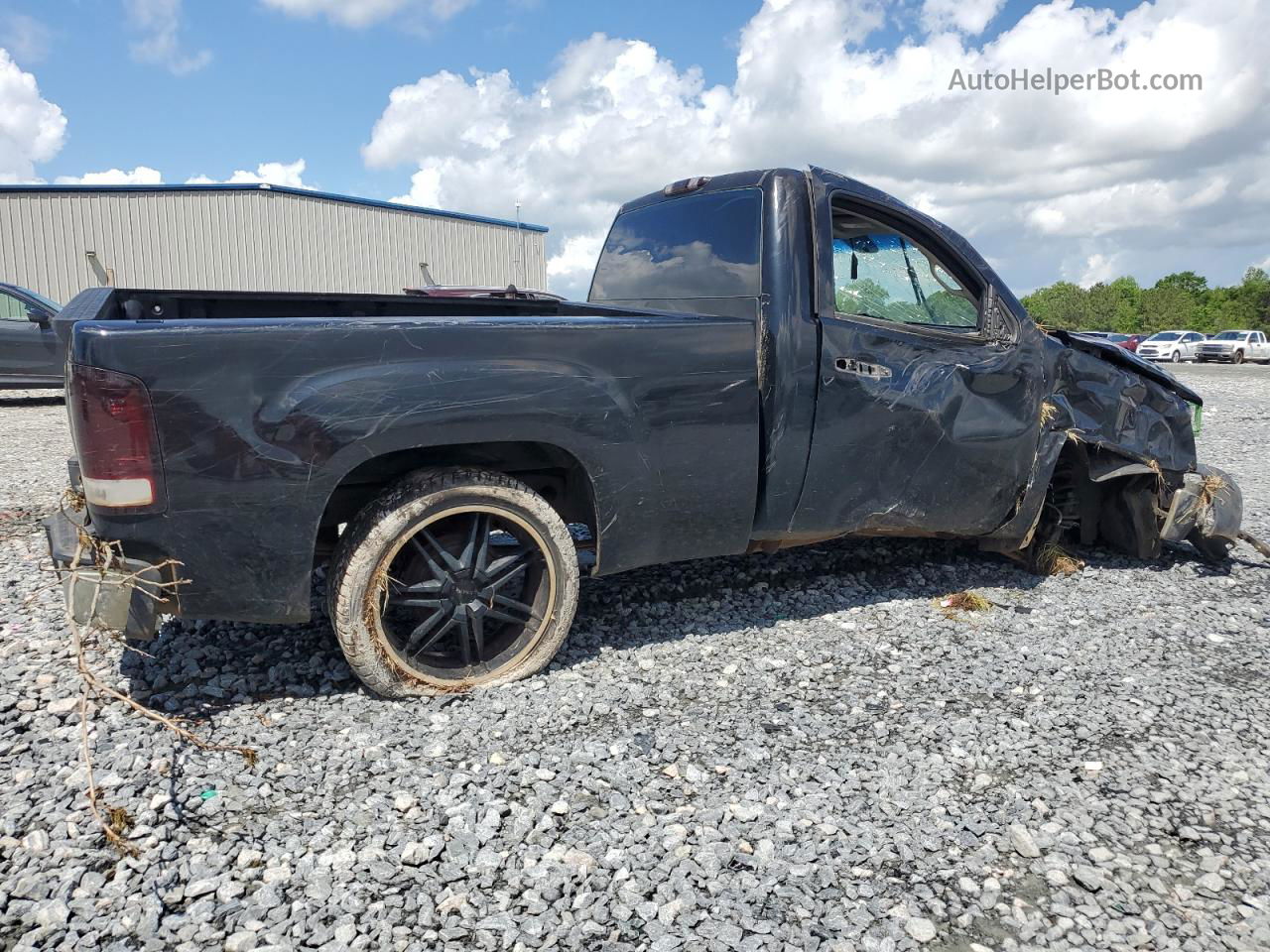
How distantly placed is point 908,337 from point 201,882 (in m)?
3.28

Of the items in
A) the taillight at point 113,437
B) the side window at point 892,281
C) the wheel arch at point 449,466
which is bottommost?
the wheel arch at point 449,466

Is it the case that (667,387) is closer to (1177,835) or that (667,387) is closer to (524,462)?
(524,462)

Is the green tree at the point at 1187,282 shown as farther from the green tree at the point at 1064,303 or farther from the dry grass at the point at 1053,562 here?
the dry grass at the point at 1053,562

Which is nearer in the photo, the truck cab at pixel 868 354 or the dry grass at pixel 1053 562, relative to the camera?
the truck cab at pixel 868 354

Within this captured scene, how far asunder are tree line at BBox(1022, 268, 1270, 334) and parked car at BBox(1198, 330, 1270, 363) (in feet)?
58.9

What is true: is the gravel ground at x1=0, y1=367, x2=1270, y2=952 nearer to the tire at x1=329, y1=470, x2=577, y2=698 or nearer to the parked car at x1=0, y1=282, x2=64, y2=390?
the tire at x1=329, y1=470, x2=577, y2=698

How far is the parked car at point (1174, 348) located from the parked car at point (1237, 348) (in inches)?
12.5

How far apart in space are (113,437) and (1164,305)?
79080 millimetres

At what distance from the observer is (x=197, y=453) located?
2715 mm

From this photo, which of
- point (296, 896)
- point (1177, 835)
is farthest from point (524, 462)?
point (1177, 835)

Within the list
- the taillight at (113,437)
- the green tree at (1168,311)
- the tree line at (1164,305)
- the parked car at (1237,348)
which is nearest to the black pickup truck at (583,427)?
the taillight at (113,437)

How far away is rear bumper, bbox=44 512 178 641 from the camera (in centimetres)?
263

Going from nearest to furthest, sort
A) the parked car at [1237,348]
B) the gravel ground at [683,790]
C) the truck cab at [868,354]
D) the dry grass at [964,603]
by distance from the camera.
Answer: the gravel ground at [683,790] → the truck cab at [868,354] → the dry grass at [964,603] → the parked car at [1237,348]

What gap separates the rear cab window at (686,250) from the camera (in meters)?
3.80
